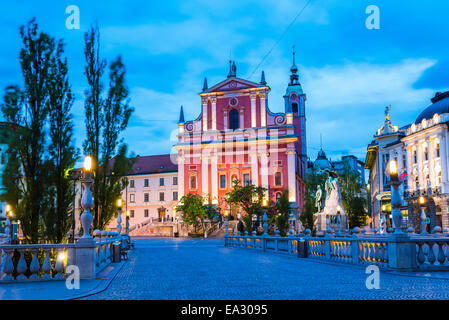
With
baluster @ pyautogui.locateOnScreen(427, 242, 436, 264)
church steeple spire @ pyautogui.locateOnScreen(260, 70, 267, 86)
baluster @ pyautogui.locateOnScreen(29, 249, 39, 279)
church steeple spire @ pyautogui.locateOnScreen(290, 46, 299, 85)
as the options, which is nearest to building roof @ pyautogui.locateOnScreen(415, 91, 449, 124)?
church steeple spire @ pyautogui.locateOnScreen(260, 70, 267, 86)

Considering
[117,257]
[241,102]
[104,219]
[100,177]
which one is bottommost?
[117,257]

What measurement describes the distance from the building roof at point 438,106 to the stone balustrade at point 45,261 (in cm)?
4830

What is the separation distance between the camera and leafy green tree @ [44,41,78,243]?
1399cm

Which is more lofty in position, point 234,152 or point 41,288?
point 234,152

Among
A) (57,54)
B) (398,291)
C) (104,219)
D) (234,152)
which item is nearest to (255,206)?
(234,152)

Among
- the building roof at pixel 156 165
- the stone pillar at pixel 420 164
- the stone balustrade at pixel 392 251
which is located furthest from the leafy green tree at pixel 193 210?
the stone balustrade at pixel 392 251

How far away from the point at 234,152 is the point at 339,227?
111ft

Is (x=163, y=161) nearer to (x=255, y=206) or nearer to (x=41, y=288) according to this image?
(x=255, y=206)

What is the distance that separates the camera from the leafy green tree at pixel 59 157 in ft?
45.9

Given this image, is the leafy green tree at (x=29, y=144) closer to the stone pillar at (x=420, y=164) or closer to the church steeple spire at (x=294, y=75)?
the stone pillar at (x=420, y=164)

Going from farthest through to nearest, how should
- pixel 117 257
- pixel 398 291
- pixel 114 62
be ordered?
pixel 114 62, pixel 117 257, pixel 398 291

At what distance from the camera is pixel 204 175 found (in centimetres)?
6731
